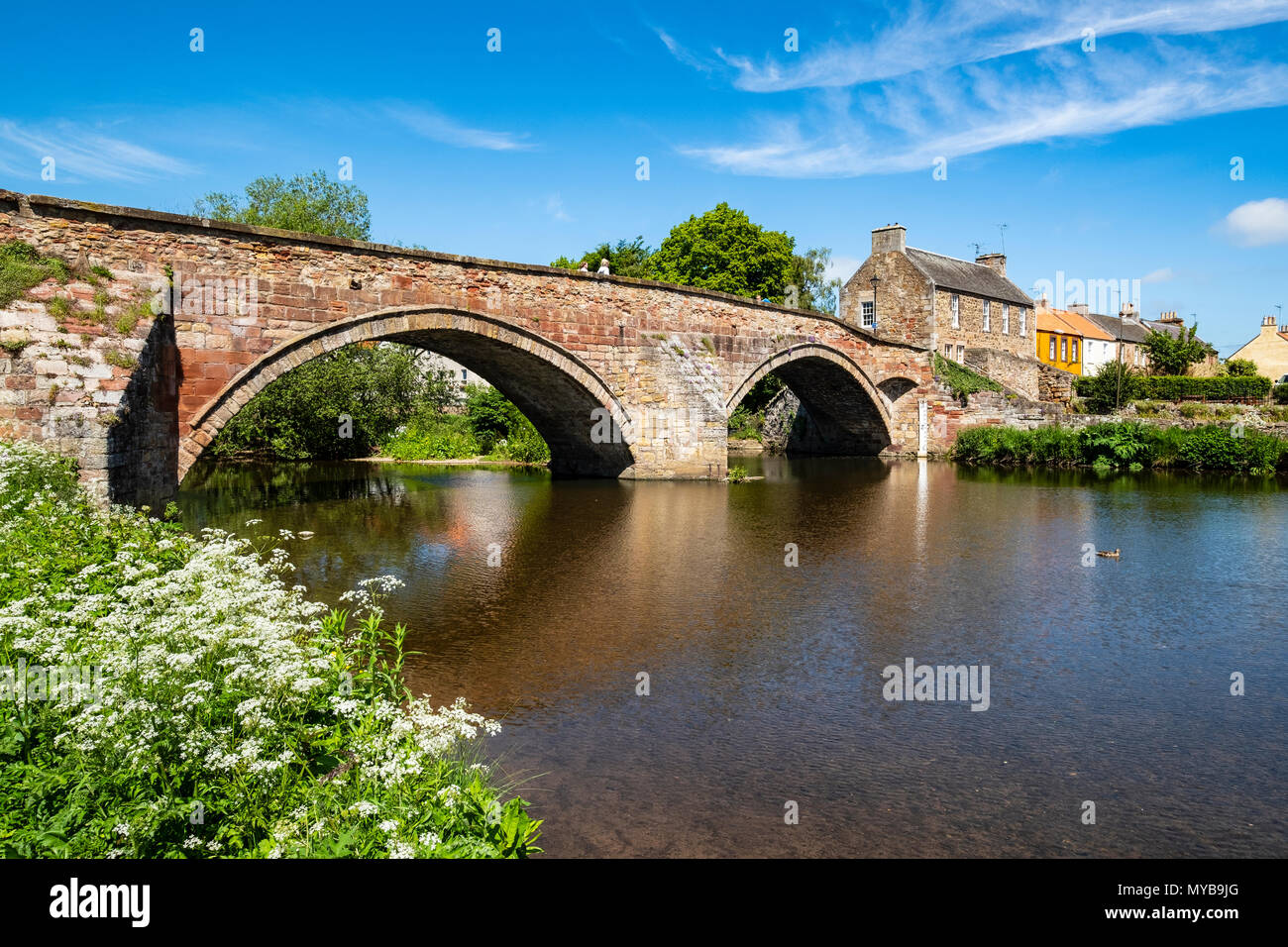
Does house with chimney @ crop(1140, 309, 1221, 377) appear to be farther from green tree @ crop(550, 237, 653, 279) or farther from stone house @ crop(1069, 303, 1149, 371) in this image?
green tree @ crop(550, 237, 653, 279)

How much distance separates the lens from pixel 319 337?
1572 cm

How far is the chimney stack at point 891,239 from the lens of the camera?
134 feet

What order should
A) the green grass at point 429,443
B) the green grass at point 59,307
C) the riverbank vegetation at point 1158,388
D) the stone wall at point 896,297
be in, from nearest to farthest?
1. the green grass at point 59,307
2. the green grass at point 429,443
3. the riverbank vegetation at point 1158,388
4. the stone wall at point 896,297

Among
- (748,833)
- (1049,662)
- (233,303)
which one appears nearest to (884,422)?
(233,303)

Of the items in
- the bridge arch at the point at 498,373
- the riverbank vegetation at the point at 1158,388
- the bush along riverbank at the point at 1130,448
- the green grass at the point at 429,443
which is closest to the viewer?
the bridge arch at the point at 498,373

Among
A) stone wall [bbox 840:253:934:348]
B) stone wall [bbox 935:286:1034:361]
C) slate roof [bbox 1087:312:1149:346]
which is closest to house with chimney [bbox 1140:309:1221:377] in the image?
slate roof [bbox 1087:312:1149:346]

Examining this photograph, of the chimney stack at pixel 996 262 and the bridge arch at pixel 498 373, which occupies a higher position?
the chimney stack at pixel 996 262

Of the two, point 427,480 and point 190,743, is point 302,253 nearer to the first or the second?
point 427,480

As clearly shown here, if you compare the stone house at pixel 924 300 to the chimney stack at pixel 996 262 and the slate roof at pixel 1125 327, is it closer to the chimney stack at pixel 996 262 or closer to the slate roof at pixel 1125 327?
the chimney stack at pixel 996 262

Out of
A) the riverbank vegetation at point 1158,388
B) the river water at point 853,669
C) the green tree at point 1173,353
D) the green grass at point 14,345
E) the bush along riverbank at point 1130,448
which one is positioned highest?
the green tree at point 1173,353

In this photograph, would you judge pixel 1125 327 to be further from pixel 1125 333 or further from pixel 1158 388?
pixel 1158 388

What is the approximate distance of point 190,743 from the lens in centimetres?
365

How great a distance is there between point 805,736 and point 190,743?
351 centimetres

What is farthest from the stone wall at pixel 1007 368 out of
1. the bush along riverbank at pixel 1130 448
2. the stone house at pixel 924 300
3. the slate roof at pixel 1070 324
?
the slate roof at pixel 1070 324
